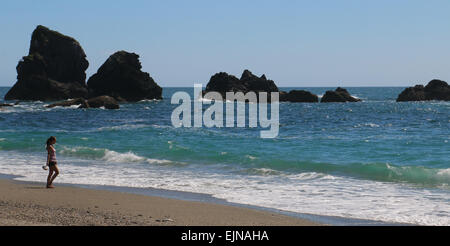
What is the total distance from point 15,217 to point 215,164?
36.3 feet

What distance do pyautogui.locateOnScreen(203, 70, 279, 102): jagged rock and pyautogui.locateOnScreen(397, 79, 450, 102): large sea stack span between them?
23.3 m

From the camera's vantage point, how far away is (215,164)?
19.5 m

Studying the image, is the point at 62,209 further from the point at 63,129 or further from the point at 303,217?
the point at 63,129

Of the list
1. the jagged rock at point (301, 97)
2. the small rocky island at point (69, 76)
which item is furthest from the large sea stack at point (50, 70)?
the jagged rock at point (301, 97)

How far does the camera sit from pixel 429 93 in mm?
91500

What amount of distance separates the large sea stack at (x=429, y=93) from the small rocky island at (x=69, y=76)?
44149 mm

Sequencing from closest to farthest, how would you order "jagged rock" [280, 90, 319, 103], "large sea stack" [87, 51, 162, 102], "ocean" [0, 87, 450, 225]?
"ocean" [0, 87, 450, 225] → "large sea stack" [87, 51, 162, 102] → "jagged rock" [280, 90, 319, 103]

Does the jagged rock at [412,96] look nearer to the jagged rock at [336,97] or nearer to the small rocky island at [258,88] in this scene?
the small rocky island at [258,88]

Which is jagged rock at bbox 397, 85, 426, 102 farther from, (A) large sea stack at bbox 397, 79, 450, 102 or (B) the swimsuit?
(B) the swimsuit

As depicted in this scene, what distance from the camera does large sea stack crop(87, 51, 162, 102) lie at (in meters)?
85.4

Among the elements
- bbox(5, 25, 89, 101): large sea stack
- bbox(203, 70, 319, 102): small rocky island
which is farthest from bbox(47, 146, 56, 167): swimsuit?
bbox(5, 25, 89, 101): large sea stack

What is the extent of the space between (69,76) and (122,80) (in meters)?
16.4

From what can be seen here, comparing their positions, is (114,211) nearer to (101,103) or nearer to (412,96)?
(101,103)
